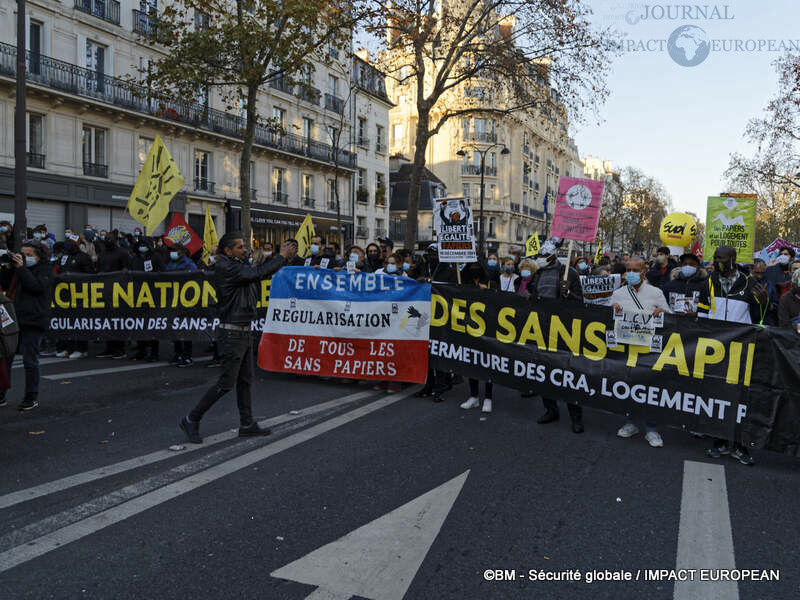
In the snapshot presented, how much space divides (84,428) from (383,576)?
4.08 m

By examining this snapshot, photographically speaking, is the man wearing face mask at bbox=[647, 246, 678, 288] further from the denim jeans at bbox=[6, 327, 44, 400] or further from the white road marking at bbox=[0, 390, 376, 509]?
the denim jeans at bbox=[6, 327, 44, 400]

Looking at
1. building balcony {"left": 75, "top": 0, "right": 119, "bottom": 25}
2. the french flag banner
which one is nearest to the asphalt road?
the french flag banner

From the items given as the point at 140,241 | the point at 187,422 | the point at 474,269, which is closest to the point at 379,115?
the point at 140,241

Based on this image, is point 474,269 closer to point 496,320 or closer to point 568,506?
point 496,320

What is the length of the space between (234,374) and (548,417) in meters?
3.34

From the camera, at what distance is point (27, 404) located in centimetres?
687

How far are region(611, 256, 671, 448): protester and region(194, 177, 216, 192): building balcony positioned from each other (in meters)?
28.4

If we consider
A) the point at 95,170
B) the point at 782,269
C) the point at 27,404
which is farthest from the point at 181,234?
the point at 95,170

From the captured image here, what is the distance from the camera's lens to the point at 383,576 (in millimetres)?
3389

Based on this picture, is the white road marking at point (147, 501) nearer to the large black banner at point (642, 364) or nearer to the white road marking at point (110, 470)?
the white road marking at point (110, 470)

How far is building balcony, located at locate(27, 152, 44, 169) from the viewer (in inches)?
930

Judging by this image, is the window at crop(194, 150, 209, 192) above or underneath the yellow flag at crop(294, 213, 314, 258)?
above

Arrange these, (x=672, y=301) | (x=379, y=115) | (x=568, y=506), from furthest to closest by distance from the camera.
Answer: (x=379, y=115) < (x=672, y=301) < (x=568, y=506)

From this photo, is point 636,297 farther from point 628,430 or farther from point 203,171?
point 203,171
